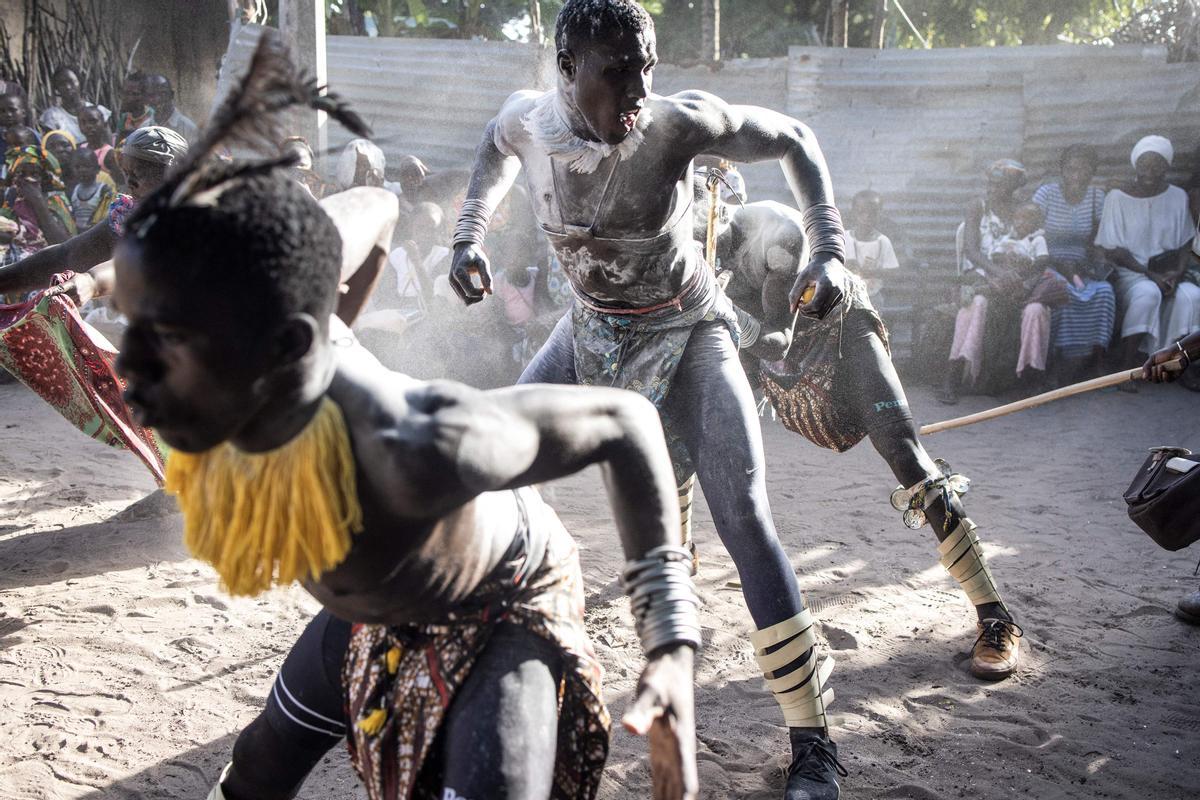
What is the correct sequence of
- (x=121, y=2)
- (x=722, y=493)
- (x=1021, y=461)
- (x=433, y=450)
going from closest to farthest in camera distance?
(x=433, y=450) → (x=722, y=493) → (x=1021, y=461) → (x=121, y=2)

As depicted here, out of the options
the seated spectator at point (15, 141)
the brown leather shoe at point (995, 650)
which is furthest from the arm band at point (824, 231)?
the seated spectator at point (15, 141)

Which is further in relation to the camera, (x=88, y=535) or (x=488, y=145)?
(x=88, y=535)

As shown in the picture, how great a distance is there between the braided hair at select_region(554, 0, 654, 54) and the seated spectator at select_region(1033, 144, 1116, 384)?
718cm

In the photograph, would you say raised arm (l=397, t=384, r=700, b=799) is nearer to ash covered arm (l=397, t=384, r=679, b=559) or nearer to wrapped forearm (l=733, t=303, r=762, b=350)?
ash covered arm (l=397, t=384, r=679, b=559)

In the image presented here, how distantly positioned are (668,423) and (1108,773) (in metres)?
1.86

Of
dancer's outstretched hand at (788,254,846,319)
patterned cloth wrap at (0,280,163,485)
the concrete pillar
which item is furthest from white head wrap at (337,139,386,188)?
dancer's outstretched hand at (788,254,846,319)

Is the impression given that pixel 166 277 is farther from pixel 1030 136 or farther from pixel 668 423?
pixel 1030 136

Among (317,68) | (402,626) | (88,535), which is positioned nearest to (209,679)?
(88,535)

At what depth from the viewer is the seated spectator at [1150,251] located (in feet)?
28.5

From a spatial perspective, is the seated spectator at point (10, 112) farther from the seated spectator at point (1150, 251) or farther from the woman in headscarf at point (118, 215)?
the seated spectator at point (1150, 251)

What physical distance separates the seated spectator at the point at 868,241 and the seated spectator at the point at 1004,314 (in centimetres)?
77

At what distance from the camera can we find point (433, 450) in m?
1.61

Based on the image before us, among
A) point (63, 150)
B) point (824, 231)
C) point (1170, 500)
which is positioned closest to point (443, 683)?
point (824, 231)

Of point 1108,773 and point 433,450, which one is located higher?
point 433,450
